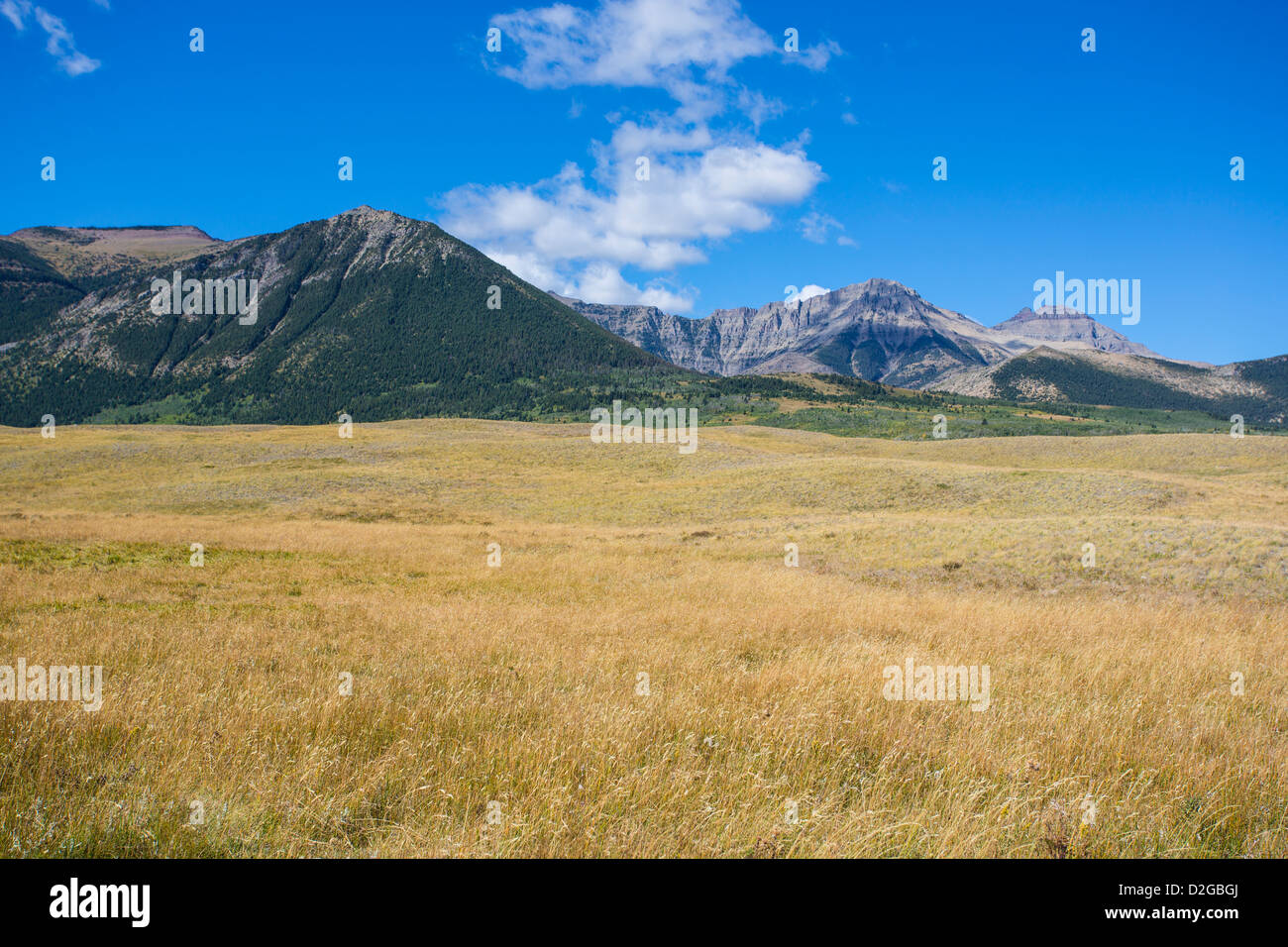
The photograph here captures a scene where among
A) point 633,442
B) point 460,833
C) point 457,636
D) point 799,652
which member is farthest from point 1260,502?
point 633,442

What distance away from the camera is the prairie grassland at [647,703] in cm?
387

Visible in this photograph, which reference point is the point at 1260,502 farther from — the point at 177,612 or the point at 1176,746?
the point at 177,612

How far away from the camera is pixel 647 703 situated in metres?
6.01

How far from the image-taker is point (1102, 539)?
2191 centimetres

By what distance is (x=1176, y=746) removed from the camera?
5.25 meters

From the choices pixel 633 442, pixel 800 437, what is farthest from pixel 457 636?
pixel 800 437

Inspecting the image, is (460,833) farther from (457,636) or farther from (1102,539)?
(1102,539)

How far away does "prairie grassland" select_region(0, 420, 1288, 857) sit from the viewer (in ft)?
12.7

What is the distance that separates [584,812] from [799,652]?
5.23 metres
